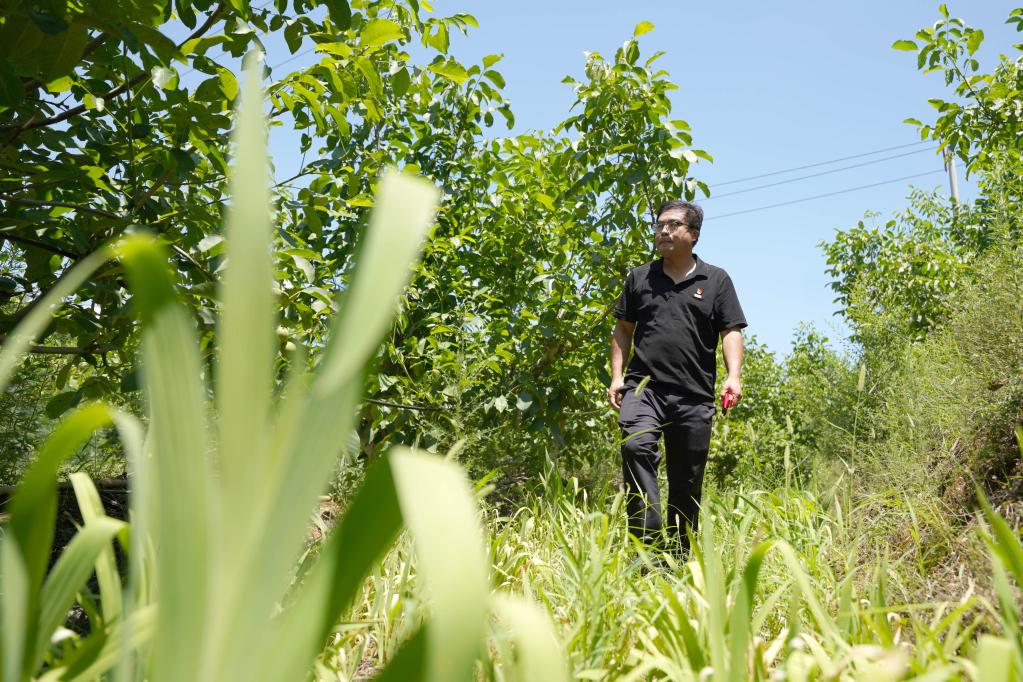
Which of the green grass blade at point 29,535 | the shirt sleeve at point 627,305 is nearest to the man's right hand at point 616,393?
the shirt sleeve at point 627,305

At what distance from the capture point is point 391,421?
4336 millimetres

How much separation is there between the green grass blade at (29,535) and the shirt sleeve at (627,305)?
11.4 feet

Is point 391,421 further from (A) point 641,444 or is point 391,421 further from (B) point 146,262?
(B) point 146,262

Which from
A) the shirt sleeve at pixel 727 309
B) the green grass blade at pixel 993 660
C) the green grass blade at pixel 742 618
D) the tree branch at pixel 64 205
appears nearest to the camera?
the green grass blade at pixel 993 660

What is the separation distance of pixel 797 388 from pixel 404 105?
16.8 feet

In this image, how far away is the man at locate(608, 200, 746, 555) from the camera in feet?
12.0

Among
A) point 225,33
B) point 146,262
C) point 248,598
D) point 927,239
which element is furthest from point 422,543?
point 927,239

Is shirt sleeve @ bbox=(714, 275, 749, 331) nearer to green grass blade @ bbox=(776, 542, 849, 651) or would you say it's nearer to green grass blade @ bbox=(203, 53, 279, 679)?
green grass blade @ bbox=(776, 542, 849, 651)

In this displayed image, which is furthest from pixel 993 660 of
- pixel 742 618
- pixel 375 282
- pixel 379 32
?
pixel 379 32

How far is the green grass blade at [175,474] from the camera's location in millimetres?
492

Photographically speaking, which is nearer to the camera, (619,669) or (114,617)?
(114,617)

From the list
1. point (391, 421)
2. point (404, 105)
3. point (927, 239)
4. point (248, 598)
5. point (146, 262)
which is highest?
point (927, 239)

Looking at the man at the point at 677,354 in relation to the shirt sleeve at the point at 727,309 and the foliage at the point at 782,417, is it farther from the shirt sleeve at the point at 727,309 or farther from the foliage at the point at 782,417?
the foliage at the point at 782,417

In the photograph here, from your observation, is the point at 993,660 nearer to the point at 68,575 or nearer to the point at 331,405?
the point at 331,405
